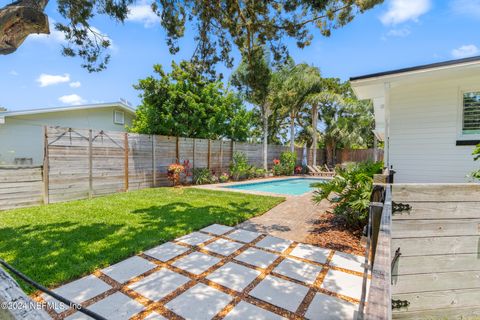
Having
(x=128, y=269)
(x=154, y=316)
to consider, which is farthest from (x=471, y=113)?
(x=128, y=269)

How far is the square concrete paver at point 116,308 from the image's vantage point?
2182mm

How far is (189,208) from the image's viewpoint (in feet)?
20.4

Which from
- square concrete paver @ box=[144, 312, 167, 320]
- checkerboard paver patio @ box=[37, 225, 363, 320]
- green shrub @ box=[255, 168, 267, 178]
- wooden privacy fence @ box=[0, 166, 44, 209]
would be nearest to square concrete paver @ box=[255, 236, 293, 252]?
checkerboard paver patio @ box=[37, 225, 363, 320]

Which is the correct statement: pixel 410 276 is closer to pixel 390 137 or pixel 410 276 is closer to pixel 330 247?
pixel 330 247

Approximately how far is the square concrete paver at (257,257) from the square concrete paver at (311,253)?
0.40m

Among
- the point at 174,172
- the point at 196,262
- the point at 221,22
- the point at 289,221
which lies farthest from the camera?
the point at 174,172

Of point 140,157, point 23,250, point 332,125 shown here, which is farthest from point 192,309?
point 332,125

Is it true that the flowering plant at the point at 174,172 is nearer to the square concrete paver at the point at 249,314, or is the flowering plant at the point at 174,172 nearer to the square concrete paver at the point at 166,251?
the square concrete paver at the point at 166,251

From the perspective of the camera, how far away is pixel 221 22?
5723mm

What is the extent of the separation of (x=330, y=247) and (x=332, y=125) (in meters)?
19.6

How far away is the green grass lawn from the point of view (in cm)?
311

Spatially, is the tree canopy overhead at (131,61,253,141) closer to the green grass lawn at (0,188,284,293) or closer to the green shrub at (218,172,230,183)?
the green shrub at (218,172,230,183)

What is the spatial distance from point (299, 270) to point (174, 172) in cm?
768

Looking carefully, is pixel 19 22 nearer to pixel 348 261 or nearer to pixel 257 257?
pixel 257 257
